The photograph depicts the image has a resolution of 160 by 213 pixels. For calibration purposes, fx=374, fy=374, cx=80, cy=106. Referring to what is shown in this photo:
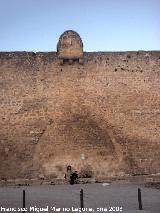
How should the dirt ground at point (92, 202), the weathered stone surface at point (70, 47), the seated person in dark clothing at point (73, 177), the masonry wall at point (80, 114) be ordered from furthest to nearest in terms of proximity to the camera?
the weathered stone surface at point (70, 47) → the masonry wall at point (80, 114) → the seated person in dark clothing at point (73, 177) → the dirt ground at point (92, 202)

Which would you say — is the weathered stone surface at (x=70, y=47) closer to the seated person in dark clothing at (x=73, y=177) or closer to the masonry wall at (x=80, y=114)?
the masonry wall at (x=80, y=114)

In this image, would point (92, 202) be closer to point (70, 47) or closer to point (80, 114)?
point (80, 114)

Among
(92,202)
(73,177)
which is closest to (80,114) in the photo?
(73,177)

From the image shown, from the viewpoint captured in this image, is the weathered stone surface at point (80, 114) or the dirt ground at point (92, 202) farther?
the weathered stone surface at point (80, 114)

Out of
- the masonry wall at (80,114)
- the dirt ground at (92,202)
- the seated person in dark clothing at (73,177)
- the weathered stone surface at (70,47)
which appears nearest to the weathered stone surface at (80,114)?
the masonry wall at (80,114)

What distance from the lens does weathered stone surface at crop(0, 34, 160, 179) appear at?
16.2 metres

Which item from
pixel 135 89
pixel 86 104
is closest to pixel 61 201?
pixel 86 104

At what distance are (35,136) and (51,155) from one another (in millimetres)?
1089

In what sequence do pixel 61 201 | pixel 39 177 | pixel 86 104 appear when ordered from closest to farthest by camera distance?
1. pixel 61 201
2. pixel 39 177
3. pixel 86 104

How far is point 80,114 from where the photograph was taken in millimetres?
16891

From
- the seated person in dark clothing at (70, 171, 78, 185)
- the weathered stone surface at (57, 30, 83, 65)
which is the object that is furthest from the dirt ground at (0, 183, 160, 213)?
the weathered stone surface at (57, 30, 83, 65)

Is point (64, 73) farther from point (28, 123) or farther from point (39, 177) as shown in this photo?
point (39, 177)

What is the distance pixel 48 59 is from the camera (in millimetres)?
17219

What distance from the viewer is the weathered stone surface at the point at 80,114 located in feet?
53.3
